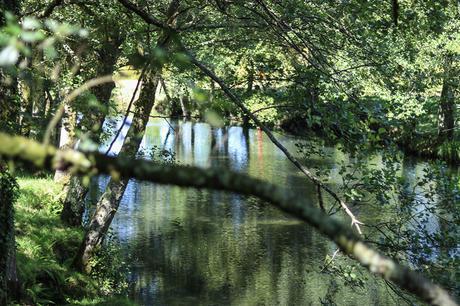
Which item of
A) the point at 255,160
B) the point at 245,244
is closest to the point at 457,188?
the point at 245,244

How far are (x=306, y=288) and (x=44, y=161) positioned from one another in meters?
13.9

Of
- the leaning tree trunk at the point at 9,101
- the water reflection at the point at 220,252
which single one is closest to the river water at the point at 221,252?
the water reflection at the point at 220,252

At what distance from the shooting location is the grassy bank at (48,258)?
9.68 m

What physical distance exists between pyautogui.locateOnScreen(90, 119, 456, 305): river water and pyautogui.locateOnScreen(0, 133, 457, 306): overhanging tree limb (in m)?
7.67

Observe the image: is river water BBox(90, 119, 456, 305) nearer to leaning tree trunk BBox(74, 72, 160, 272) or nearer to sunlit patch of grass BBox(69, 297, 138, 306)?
leaning tree trunk BBox(74, 72, 160, 272)

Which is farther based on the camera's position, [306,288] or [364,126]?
[306,288]

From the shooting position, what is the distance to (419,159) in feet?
105

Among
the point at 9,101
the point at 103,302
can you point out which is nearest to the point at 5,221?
the point at 9,101

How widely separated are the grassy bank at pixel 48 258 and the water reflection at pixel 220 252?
168 cm

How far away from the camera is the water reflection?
1384 centimetres

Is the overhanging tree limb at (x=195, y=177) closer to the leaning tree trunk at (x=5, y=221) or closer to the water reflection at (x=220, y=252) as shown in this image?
the leaning tree trunk at (x=5, y=221)

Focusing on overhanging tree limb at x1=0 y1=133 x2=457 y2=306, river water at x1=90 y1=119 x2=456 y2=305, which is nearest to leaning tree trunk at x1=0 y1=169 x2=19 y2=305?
river water at x1=90 y1=119 x2=456 y2=305

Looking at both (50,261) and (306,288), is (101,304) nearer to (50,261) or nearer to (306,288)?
(50,261)

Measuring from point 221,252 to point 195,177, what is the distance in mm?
15946
